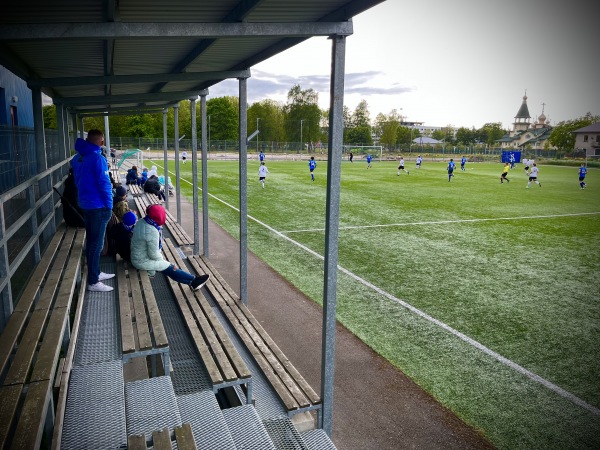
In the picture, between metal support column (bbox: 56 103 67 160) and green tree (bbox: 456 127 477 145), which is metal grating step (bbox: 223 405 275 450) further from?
green tree (bbox: 456 127 477 145)

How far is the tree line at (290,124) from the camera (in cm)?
7931

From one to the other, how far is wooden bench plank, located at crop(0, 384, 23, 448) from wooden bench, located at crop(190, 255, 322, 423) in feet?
7.00

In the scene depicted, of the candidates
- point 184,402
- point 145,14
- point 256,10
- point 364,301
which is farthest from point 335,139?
point 364,301

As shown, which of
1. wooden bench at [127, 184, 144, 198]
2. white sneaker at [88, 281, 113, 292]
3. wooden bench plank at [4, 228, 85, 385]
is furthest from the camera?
wooden bench at [127, 184, 144, 198]

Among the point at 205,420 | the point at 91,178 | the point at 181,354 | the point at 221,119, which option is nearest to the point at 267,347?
the point at 181,354

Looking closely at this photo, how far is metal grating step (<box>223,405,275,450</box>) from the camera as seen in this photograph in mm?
3213

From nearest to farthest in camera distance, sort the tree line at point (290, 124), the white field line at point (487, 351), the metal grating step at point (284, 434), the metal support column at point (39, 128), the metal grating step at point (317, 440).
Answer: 1. the metal grating step at point (284, 434)
2. the metal grating step at point (317, 440)
3. the white field line at point (487, 351)
4. the metal support column at point (39, 128)
5. the tree line at point (290, 124)

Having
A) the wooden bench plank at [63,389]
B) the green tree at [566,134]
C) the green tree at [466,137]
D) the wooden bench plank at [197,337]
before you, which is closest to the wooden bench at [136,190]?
the wooden bench plank at [197,337]

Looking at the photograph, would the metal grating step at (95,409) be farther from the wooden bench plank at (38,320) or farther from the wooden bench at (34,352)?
the wooden bench plank at (38,320)

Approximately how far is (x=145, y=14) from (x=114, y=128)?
279 ft

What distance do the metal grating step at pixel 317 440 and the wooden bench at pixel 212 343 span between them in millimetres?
587

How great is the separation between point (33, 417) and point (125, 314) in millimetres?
2138

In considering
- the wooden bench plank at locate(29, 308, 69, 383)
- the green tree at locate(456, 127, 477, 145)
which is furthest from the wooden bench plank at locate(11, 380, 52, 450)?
the green tree at locate(456, 127, 477, 145)

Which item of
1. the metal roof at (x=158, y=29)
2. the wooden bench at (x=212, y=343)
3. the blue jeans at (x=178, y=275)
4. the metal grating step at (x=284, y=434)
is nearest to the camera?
the metal roof at (x=158, y=29)
